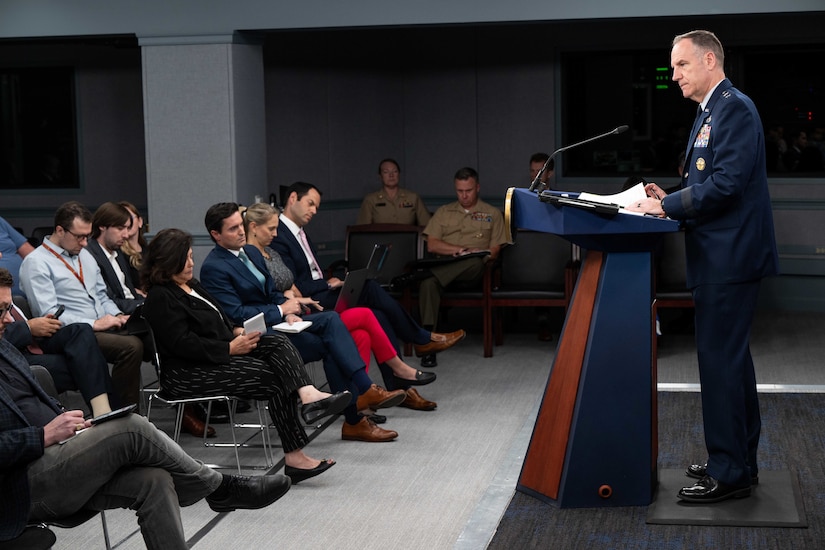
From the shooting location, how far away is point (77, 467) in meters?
3.35

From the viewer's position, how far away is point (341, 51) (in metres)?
9.63

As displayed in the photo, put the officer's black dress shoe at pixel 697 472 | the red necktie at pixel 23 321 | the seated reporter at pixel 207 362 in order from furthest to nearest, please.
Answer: the red necktie at pixel 23 321, the seated reporter at pixel 207 362, the officer's black dress shoe at pixel 697 472

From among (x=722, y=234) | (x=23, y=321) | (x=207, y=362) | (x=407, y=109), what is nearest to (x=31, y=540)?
(x=207, y=362)

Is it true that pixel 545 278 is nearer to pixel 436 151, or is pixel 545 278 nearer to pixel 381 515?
pixel 436 151

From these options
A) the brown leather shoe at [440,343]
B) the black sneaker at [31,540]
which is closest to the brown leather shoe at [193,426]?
the brown leather shoe at [440,343]

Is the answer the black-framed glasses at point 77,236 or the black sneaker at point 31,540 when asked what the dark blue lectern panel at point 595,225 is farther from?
the black-framed glasses at point 77,236

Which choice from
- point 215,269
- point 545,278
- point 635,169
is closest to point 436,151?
point 635,169

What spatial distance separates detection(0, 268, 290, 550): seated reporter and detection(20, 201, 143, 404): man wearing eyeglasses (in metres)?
1.68

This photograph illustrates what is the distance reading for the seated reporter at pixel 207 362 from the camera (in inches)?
189

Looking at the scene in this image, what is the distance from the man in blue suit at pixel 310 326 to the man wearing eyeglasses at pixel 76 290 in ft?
1.68

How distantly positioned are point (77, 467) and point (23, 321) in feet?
6.28

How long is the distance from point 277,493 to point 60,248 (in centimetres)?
221

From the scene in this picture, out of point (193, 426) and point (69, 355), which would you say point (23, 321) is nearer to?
point (69, 355)

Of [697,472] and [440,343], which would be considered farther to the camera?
[440,343]
